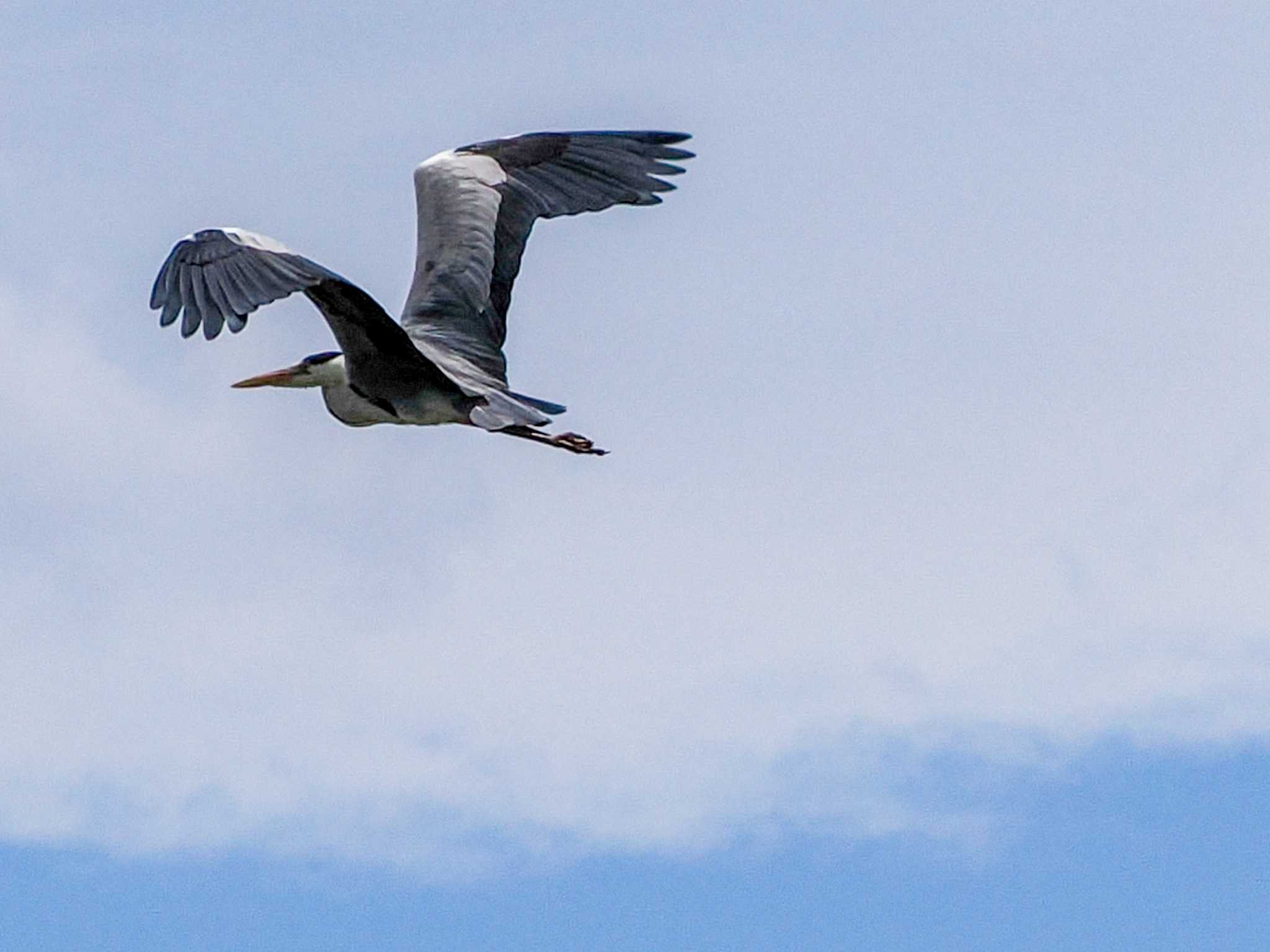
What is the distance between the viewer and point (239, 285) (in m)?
14.2

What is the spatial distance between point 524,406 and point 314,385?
7.03 ft

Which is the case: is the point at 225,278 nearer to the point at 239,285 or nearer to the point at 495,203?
the point at 239,285

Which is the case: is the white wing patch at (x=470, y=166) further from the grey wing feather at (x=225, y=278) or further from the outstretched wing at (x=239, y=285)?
the grey wing feather at (x=225, y=278)

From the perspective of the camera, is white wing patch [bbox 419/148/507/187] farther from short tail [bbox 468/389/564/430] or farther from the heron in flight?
short tail [bbox 468/389/564/430]

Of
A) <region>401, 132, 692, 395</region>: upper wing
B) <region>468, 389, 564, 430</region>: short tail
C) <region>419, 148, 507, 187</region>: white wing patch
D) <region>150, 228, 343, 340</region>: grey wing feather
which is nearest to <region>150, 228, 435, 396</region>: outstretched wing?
<region>150, 228, 343, 340</region>: grey wing feather

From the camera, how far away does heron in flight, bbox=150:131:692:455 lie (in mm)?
14398

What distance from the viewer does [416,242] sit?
18078 millimetres

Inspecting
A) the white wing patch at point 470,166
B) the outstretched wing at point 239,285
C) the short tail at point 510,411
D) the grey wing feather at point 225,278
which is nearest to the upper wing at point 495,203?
the white wing patch at point 470,166

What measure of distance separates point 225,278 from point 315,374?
290 centimetres

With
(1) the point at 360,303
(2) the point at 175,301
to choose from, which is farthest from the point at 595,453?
(2) the point at 175,301

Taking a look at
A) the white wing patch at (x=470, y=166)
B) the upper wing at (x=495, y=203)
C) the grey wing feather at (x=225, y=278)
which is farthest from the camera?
the white wing patch at (x=470, y=166)

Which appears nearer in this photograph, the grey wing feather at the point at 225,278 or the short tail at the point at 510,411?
the grey wing feather at the point at 225,278

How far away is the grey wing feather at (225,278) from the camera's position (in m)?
14.1

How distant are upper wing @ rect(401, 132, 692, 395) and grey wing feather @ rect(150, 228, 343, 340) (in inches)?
99.7
